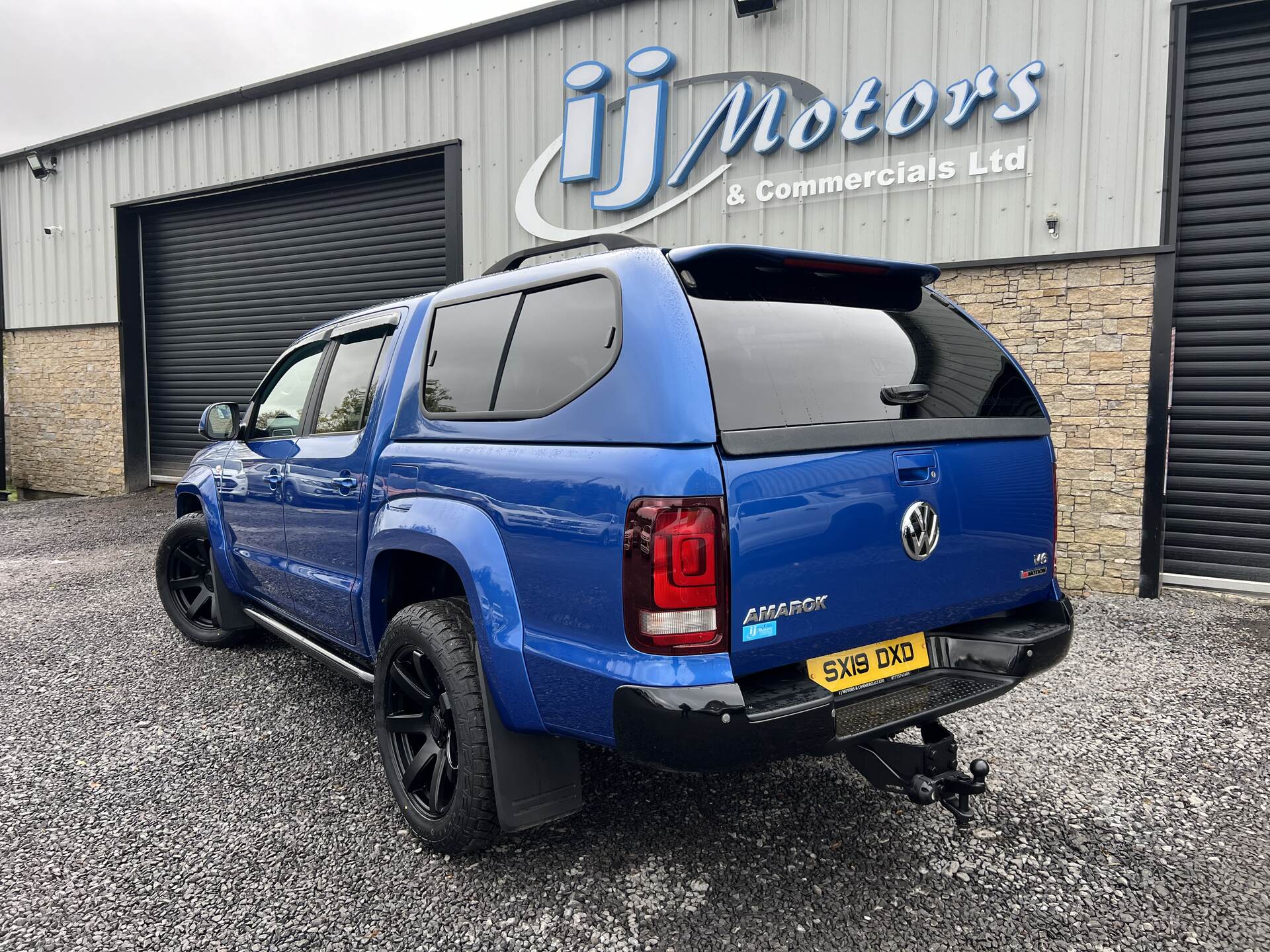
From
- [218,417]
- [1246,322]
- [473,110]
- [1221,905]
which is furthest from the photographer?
[473,110]

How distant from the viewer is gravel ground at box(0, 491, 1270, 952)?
232 centimetres

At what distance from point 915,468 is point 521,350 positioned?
1.24m

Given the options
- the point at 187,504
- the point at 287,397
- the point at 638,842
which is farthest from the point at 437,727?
the point at 187,504

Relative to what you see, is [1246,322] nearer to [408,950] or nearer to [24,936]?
[408,950]

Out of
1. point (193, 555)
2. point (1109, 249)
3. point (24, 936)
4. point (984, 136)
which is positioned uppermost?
point (984, 136)

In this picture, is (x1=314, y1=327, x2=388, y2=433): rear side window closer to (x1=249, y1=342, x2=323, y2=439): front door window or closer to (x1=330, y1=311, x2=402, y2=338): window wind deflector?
(x1=330, y1=311, x2=402, y2=338): window wind deflector

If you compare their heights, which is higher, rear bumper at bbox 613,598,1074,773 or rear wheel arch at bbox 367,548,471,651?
rear wheel arch at bbox 367,548,471,651

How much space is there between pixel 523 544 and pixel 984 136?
5.87 meters

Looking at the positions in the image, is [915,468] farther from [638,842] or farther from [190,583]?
[190,583]

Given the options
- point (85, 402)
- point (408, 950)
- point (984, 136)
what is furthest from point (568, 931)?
point (85, 402)

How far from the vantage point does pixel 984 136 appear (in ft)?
21.3

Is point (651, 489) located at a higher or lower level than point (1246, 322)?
lower

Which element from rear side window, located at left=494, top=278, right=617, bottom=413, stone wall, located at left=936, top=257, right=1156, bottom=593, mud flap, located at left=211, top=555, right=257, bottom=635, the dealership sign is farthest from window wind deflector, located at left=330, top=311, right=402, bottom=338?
stone wall, located at left=936, top=257, right=1156, bottom=593

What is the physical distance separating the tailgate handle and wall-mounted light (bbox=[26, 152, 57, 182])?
49.0 feet
